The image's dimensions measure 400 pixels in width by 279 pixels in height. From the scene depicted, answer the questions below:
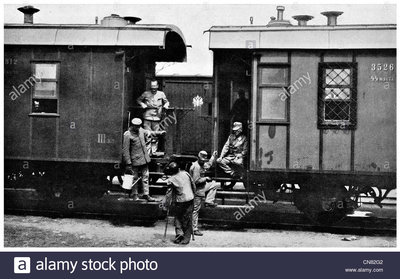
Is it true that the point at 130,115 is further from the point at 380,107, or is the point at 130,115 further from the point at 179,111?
the point at 380,107

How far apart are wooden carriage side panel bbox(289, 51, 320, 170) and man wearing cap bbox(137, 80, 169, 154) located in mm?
3024

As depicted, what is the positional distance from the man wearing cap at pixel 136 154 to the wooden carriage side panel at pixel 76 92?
0.85 m

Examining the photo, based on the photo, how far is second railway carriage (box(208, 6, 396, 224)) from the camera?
9.67 metres

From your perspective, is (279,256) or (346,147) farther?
(346,147)

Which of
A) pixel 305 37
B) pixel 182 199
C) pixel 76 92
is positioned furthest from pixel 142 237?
pixel 305 37

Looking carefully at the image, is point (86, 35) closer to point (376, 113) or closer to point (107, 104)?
point (107, 104)

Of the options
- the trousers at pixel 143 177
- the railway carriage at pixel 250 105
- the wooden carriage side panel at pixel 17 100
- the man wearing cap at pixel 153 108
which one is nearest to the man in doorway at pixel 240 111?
the railway carriage at pixel 250 105

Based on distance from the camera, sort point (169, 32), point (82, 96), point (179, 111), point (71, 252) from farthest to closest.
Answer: point (179, 111)
point (169, 32)
point (82, 96)
point (71, 252)

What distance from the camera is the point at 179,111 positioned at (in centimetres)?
1221

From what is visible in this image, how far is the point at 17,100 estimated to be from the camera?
10805 mm

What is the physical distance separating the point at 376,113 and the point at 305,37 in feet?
6.21

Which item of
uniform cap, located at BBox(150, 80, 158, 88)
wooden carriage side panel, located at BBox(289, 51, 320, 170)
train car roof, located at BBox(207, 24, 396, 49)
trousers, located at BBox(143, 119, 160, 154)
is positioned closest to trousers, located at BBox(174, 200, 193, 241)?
wooden carriage side panel, located at BBox(289, 51, 320, 170)

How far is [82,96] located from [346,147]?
518 cm

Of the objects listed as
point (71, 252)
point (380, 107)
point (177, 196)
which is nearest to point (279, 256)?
point (177, 196)
